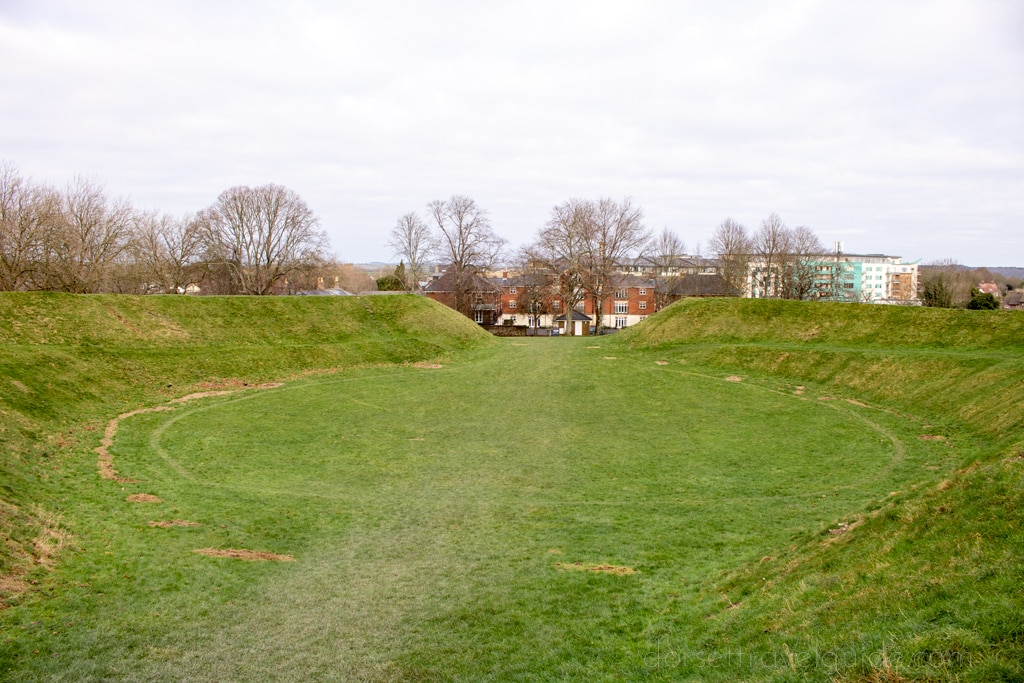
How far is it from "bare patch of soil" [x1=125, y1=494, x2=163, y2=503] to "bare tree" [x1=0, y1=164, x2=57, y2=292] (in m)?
33.8

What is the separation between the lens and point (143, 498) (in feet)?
57.6

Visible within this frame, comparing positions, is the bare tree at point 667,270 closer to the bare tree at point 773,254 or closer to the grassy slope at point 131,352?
the bare tree at point 773,254

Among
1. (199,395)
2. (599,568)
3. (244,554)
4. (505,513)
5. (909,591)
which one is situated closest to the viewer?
(909,591)

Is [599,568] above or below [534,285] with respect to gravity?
below

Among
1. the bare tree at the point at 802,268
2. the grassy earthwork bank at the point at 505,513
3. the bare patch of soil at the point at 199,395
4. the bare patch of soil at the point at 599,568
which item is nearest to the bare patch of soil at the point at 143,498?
the grassy earthwork bank at the point at 505,513

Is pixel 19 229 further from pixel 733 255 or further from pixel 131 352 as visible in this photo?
pixel 733 255

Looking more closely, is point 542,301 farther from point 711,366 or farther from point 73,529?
point 73,529

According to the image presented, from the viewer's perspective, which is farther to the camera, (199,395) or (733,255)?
(733,255)

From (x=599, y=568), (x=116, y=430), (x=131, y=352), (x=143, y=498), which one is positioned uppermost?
(x=131, y=352)

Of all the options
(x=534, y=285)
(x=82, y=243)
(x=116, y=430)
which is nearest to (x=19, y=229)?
(x=82, y=243)

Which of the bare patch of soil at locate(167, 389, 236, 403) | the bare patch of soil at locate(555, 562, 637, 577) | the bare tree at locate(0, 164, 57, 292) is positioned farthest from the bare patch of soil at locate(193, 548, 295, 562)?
the bare tree at locate(0, 164, 57, 292)

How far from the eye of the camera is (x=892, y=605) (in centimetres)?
834

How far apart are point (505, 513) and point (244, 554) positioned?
21.4ft

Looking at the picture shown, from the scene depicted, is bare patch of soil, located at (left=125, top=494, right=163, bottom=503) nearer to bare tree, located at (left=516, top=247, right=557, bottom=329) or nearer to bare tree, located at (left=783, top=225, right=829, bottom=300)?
bare tree, located at (left=516, top=247, right=557, bottom=329)
